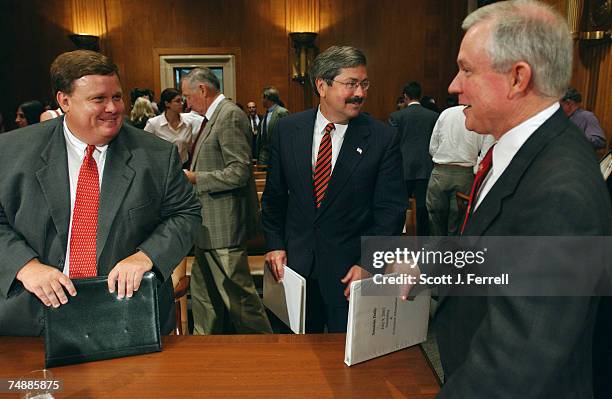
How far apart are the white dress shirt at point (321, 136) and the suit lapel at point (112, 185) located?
85 centimetres

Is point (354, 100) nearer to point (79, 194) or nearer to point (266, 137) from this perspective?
point (79, 194)

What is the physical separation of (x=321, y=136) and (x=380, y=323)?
110 cm

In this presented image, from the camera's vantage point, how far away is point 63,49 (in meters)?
9.35

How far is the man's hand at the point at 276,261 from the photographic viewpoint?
83.0 inches

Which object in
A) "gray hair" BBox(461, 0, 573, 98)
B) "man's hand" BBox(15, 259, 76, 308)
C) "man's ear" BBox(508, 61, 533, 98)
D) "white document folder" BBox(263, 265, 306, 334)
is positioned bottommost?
"white document folder" BBox(263, 265, 306, 334)

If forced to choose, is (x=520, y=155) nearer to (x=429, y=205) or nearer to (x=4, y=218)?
(x=4, y=218)

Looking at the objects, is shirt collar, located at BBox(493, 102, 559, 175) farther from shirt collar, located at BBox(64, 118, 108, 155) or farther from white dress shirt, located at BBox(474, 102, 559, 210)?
shirt collar, located at BBox(64, 118, 108, 155)

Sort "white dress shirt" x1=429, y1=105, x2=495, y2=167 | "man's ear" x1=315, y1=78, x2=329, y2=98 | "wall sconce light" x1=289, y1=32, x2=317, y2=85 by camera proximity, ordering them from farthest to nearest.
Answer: "wall sconce light" x1=289, y1=32, x2=317, y2=85, "white dress shirt" x1=429, y1=105, x2=495, y2=167, "man's ear" x1=315, y1=78, x2=329, y2=98

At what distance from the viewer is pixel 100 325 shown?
55.7 inches

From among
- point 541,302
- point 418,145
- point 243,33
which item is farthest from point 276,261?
point 243,33

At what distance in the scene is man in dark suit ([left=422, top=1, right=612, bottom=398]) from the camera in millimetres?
909

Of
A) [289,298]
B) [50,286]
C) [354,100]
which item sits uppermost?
[354,100]

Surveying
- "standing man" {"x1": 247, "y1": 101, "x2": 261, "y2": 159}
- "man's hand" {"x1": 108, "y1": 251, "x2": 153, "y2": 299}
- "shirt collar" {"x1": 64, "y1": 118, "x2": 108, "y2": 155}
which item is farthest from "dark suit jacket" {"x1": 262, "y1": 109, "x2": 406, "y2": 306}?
"standing man" {"x1": 247, "y1": 101, "x2": 261, "y2": 159}

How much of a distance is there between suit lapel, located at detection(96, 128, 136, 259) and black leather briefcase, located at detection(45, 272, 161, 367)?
0.30 m
